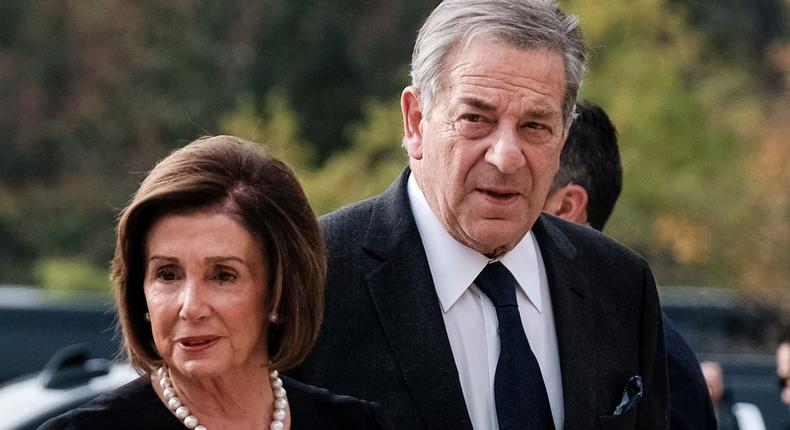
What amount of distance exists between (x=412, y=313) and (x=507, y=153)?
1.30 feet

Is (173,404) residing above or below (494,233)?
below

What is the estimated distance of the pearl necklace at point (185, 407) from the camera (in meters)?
3.30

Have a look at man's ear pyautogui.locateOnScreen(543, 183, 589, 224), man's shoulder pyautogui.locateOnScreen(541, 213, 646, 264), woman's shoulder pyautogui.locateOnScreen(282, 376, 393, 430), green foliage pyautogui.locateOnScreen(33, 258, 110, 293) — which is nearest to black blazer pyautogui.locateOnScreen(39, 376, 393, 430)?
woman's shoulder pyautogui.locateOnScreen(282, 376, 393, 430)

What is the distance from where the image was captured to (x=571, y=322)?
3.93 meters

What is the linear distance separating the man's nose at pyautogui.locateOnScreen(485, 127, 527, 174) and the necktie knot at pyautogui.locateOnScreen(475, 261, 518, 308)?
0.28 meters

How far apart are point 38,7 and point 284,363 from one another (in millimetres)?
29667

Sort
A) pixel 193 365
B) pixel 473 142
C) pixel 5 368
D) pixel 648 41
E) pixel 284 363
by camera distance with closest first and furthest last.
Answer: pixel 193 365, pixel 284 363, pixel 473 142, pixel 5 368, pixel 648 41

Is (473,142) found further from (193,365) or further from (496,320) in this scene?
(193,365)

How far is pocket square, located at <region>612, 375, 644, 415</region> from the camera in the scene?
3.94m

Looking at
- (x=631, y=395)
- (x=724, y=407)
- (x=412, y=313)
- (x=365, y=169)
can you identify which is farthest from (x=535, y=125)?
(x=365, y=169)

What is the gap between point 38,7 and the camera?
3222 cm

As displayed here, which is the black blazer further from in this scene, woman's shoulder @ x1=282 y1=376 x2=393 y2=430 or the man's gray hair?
the man's gray hair

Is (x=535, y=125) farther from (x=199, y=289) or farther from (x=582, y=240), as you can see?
(x=199, y=289)

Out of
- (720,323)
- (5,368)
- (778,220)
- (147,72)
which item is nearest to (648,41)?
(778,220)
